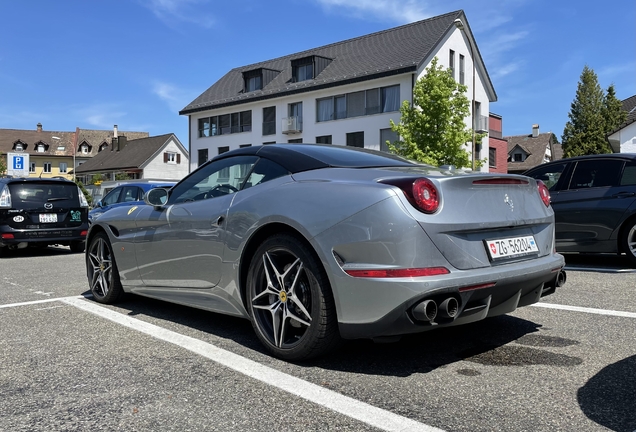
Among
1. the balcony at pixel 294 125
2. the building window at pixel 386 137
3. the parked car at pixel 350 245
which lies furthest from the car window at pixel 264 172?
the balcony at pixel 294 125

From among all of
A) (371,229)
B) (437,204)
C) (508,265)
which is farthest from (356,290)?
(508,265)

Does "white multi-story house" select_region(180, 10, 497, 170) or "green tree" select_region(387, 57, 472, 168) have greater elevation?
"white multi-story house" select_region(180, 10, 497, 170)

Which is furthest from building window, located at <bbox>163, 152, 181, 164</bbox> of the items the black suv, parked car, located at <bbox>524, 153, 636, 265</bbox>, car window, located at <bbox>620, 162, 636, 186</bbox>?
car window, located at <bbox>620, 162, 636, 186</bbox>

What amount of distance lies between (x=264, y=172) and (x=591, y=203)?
5.66m

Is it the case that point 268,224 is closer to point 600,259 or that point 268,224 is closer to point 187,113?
point 600,259

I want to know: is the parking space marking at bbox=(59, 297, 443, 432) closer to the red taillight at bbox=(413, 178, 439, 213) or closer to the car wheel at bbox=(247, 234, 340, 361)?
the car wheel at bbox=(247, 234, 340, 361)

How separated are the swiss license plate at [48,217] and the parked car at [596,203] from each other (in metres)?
9.08

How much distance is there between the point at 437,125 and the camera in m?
28.9

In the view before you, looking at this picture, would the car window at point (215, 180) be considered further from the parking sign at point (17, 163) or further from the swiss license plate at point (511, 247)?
the parking sign at point (17, 163)

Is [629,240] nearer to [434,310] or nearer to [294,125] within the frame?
[434,310]

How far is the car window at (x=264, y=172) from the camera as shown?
3.88 meters

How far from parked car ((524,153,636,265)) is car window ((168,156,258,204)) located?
216 inches

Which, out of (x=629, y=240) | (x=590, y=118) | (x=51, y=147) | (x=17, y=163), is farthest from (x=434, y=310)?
(x=51, y=147)

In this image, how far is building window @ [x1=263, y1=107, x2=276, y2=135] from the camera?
131 feet
